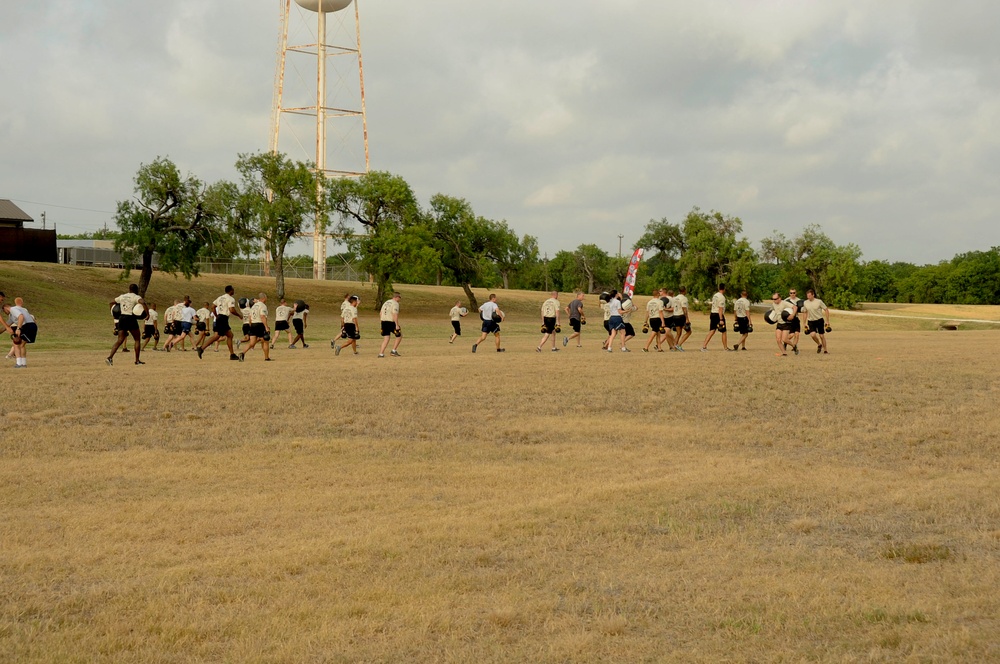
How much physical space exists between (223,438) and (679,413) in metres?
6.67

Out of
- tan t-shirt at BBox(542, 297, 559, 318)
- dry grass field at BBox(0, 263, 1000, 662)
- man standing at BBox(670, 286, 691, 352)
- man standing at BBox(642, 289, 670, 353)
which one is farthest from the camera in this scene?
man standing at BBox(670, 286, 691, 352)

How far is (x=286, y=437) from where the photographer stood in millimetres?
12445

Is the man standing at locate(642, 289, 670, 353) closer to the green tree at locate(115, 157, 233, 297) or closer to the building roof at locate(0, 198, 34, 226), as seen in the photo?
the green tree at locate(115, 157, 233, 297)

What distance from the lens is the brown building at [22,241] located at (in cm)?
6869

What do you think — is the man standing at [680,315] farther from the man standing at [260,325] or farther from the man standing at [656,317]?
the man standing at [260,325]

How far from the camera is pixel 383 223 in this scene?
207 feet

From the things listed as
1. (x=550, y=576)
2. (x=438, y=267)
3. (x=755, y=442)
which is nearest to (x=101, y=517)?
(x=550, y=576)

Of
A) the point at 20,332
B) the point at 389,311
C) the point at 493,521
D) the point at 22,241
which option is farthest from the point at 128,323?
the point at 22,241

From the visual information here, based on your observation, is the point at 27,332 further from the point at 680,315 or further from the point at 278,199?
the point at 278,199

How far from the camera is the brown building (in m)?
68.7

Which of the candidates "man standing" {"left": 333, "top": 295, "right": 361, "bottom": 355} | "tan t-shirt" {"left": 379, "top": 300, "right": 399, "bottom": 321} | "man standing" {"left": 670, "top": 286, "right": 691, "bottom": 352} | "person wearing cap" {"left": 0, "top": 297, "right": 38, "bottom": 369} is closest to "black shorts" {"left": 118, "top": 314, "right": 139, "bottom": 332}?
"person wearing cap" {"left": 0, "top": 297, "right": 38, "bottom": 369}

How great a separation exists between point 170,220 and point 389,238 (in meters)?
12.7

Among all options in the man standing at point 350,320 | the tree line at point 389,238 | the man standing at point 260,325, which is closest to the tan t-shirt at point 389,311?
the man standing at point 350,320

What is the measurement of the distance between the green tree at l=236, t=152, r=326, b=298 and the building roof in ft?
74.9
